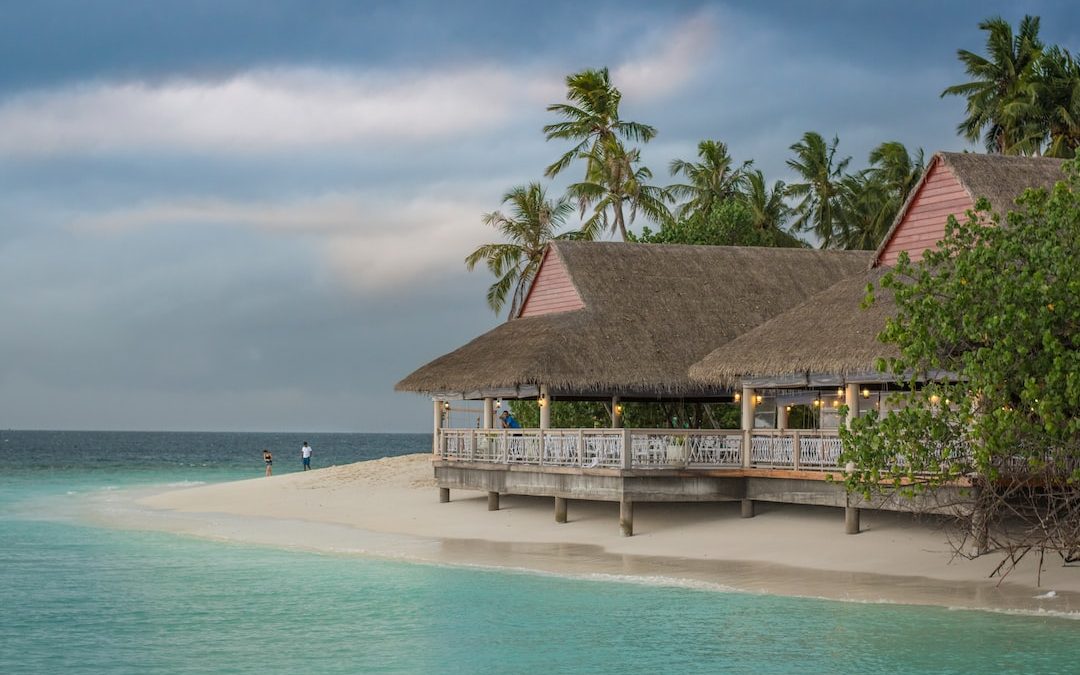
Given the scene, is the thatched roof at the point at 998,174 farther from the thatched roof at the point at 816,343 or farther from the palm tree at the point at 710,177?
the palm tree at the point at 710,177

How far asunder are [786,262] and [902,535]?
10575 millimetres

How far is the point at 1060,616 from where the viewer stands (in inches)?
625

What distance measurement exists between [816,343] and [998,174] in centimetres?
446

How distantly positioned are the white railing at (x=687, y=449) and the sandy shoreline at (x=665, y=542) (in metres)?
1.11

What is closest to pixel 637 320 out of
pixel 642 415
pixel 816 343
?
pixel 816 343

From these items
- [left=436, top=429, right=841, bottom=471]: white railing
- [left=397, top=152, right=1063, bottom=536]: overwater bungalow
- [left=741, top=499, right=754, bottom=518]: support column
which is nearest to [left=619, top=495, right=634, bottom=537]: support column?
[left=397, top=152, right=1063, bottom=536]: overwater bungalow

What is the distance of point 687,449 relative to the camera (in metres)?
23.1

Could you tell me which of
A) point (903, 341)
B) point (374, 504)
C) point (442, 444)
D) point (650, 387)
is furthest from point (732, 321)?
point (903, 341)

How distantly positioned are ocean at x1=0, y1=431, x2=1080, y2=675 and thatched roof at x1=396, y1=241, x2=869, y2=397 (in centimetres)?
566

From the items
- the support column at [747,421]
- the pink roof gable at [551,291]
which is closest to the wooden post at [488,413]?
the pink roof gable at [551,291]

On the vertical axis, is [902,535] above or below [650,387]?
below

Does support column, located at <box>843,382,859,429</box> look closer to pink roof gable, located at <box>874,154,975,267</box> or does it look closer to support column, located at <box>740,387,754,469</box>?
support column, located at <box>740,387,754,469</box>

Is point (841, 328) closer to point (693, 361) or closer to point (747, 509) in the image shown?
point (747, 509)

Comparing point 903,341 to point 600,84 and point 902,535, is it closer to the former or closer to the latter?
point 902,535
